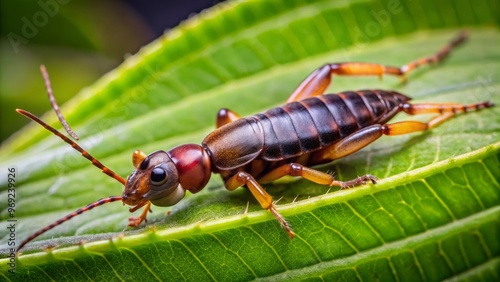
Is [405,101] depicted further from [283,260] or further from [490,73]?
[283,260]

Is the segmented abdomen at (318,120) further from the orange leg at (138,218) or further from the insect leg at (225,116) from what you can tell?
the orange leg at (138,218)

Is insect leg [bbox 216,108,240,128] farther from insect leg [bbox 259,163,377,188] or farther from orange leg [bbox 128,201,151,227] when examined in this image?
orange leg [bbox 128,201,151,227]

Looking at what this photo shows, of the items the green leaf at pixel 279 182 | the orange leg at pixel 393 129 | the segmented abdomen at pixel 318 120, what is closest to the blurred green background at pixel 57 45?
the green leaf at pixel 279 182

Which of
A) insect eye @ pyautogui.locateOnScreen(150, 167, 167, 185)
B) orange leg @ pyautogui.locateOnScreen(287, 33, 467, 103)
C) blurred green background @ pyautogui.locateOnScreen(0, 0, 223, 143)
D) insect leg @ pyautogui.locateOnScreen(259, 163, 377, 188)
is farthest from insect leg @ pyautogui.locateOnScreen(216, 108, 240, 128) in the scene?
blurred green background @ pyautogui.locateOnScreen(0, 0, 223, 143)

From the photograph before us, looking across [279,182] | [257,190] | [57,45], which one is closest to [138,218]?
[257,190]

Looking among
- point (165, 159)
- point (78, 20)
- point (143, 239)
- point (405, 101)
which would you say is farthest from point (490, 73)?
point (78, 20)

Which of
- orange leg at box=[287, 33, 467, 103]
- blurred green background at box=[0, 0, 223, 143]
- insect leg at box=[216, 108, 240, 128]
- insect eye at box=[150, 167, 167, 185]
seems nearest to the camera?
insect eye at box=[150, 167, 167, 185]

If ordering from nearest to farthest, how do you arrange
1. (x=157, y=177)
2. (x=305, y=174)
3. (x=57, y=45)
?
(x=157, y=177), (x=305, y=174), (x=57, y=45)

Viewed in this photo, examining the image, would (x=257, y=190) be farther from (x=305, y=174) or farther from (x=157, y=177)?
(x=157, y=177)
